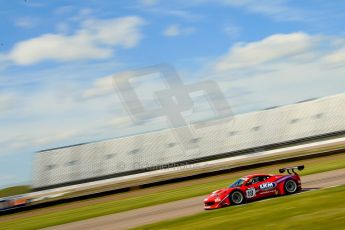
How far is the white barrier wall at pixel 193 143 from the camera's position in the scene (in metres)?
60.1

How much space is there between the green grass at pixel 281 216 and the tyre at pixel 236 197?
2.74 ft

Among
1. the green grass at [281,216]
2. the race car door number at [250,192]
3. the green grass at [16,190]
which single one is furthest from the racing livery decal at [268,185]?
the green grass at [16,190]

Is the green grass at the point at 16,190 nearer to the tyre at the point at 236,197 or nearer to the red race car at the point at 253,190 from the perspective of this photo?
the red race car at the point at 253,190

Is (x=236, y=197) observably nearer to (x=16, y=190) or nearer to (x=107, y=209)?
(x=107, y=209)

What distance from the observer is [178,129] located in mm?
64625

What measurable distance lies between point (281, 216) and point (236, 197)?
505 cm

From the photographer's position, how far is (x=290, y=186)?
16.9 metres

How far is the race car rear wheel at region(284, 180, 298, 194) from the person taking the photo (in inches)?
664

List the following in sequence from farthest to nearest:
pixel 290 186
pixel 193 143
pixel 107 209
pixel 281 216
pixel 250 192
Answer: pixel 193 143, pixel 107 209, pixel 290 186, pixel 250 192, pixel 281 216

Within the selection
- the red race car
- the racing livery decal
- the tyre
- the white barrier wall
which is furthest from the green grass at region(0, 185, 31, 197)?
the racing livery decal

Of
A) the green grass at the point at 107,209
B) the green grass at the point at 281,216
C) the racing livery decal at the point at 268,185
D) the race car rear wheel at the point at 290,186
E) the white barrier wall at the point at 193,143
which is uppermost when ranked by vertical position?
the white barrier wall at the point at 193,143

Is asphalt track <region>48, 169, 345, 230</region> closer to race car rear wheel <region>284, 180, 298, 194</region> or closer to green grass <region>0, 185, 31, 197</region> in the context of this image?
race car rear wheel <region>284, 180, 298, 194</region>

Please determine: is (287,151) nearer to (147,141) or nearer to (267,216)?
(147,141)

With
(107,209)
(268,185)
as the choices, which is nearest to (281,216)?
(268,185)
